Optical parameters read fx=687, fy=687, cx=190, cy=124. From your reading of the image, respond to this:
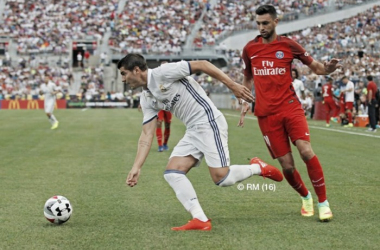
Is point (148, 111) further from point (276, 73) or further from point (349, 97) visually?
point (349, 97)

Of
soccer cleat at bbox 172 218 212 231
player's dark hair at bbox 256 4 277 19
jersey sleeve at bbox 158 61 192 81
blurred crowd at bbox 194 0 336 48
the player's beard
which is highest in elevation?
blurred crowd at bbox 194 0 336 48

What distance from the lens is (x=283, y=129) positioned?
787cm

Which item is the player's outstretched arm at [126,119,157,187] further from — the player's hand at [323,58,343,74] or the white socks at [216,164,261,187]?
the player's hand at [323,58,343,74]

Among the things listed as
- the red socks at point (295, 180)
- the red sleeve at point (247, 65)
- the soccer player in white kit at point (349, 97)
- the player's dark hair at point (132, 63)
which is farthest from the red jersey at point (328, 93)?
the player's dark hair at point (132, 63)

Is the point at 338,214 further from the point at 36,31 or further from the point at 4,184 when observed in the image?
the point at 36,31

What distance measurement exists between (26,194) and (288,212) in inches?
153

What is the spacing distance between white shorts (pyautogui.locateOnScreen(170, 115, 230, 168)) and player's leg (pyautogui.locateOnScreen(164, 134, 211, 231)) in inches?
0.8

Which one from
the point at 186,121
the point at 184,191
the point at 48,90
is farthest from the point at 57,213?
the point at 48,90

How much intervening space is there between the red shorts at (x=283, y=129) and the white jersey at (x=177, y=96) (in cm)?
82

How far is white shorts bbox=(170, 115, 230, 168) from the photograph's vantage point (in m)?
7.21

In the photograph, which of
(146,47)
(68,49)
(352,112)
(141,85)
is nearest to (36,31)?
(68,49)

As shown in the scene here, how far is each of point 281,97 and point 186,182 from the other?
60.4 inches

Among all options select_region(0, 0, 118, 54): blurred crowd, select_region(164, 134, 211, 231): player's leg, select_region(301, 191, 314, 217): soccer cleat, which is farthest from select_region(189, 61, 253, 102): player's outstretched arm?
select_region(0, 0, 118, 54): blurred crowd

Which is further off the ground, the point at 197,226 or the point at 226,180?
the point at 226,180
